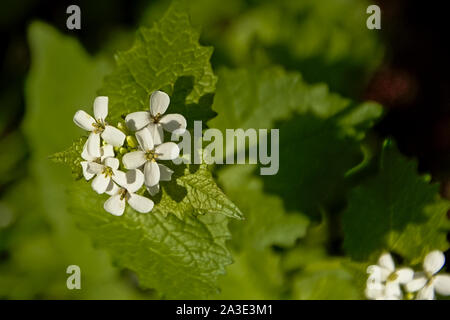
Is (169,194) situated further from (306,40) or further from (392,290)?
(306,40)

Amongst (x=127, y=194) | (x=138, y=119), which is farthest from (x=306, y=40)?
(x=127, y=194)

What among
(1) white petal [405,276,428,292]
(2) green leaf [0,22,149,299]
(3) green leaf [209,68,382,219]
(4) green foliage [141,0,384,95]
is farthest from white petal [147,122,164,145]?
(4) green foliage [141,0,384,95]

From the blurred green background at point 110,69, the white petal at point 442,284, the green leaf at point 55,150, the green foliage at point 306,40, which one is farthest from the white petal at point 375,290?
the green foliage at point 306,40

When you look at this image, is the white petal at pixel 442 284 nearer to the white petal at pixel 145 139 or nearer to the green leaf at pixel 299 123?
the green leaf at pixel 299 123

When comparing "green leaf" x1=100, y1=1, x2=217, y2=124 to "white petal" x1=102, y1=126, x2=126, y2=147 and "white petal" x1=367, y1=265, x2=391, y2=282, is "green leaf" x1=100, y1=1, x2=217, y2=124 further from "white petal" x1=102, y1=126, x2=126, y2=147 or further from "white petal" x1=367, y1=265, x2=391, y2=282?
"white petal" x1=367, y1=265, x2=391, y2=282
